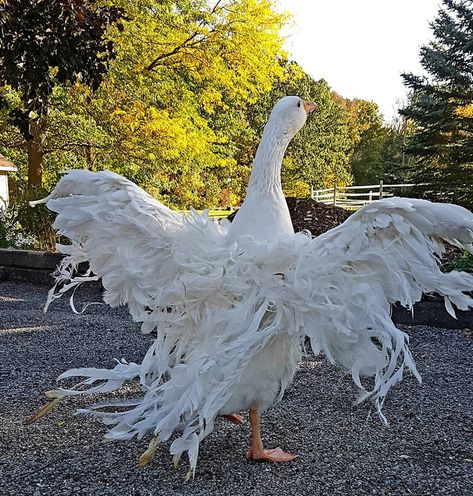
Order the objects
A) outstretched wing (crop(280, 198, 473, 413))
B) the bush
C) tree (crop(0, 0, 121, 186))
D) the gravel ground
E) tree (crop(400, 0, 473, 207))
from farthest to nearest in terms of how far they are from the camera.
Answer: tree (crop(400, 0, 473, 207)), the bush, tree (crop(0, 0, 121, 186)), the gravel ground, outstretched wing (crop(280, 198, 473, 413))

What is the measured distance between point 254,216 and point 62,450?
1.75 meters

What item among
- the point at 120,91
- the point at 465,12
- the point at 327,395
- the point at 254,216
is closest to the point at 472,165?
the point at 465,12

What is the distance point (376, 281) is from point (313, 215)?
6.27 metres

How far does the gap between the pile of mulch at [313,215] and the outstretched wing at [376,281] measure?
5568 mm

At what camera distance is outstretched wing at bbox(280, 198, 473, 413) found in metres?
2.50

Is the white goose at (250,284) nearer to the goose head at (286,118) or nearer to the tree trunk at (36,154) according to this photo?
the goose head at (286,118)

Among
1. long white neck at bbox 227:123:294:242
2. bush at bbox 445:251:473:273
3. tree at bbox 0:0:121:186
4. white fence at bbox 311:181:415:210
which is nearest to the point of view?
long white neck at bbox 227:123:294:242

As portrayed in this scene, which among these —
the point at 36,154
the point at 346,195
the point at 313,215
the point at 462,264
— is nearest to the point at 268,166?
the point at 462,264

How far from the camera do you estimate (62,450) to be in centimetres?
329

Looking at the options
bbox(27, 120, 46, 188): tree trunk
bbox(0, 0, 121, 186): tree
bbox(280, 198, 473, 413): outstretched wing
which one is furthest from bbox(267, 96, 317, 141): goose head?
bbox(27, 120, 46, 188): tree trunk

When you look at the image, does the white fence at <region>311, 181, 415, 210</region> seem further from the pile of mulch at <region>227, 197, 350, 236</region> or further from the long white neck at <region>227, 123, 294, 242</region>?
the long white neck at <region>227, 123, 294, 242</region>

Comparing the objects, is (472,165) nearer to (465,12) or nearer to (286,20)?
(465,12)

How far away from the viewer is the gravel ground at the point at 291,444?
9.59ft

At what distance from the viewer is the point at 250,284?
281 cm
